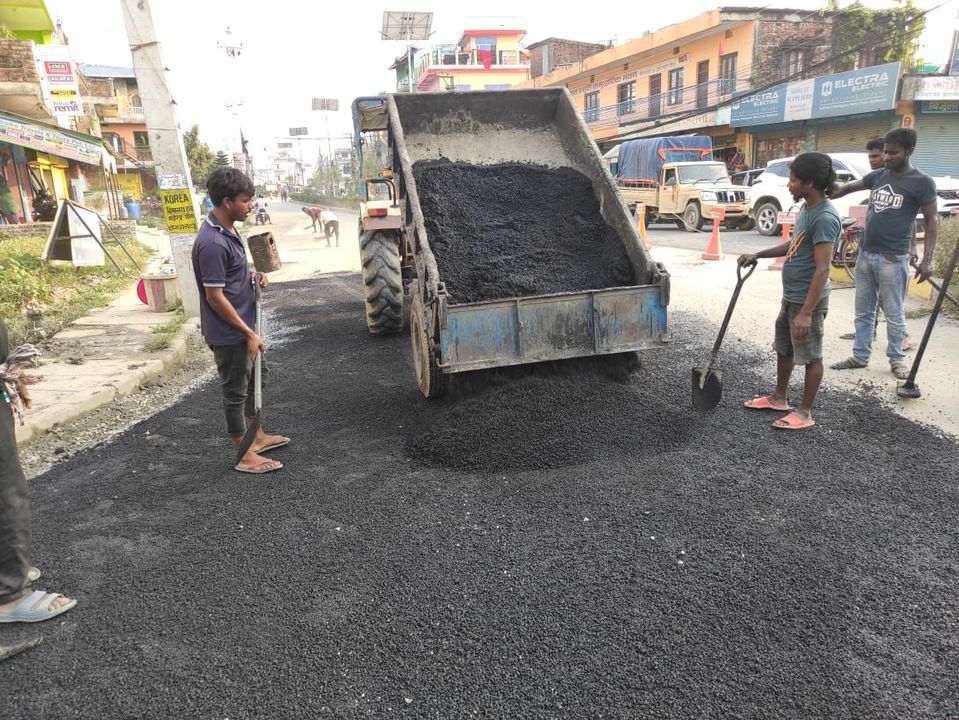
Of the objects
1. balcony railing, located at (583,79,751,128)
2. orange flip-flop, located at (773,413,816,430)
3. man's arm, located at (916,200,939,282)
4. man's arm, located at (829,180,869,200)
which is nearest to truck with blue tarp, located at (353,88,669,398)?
orange flip-flop, located at (773,413,816,430)

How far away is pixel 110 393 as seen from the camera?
17.5ft

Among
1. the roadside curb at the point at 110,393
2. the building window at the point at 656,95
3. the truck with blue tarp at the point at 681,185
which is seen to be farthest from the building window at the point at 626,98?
the roadside curb at the point at 110,393

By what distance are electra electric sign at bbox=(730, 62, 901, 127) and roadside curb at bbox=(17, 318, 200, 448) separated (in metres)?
18.5

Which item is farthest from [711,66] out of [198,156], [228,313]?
[198,156]

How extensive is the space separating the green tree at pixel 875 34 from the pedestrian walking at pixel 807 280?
25092mm

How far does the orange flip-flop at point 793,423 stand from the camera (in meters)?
4.09

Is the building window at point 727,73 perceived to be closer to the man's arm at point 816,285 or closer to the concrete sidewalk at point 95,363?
the concrete sidewalk at point 95,363

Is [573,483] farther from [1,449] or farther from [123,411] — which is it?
[123,411]

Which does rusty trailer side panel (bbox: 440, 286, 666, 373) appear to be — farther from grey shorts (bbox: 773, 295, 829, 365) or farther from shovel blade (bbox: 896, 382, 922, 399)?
shovel blade (bbox: 896, 382, 922, 399)

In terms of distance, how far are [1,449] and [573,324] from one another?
10.1 feet

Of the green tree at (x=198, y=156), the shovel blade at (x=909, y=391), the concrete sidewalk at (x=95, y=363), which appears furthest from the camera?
the green tree at (x=198, y=156)

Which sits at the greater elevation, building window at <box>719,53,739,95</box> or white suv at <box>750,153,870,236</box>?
building window at <box>719,53,739,95</box>

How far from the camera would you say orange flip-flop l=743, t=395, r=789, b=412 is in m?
4.39

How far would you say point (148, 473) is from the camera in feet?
12.9
